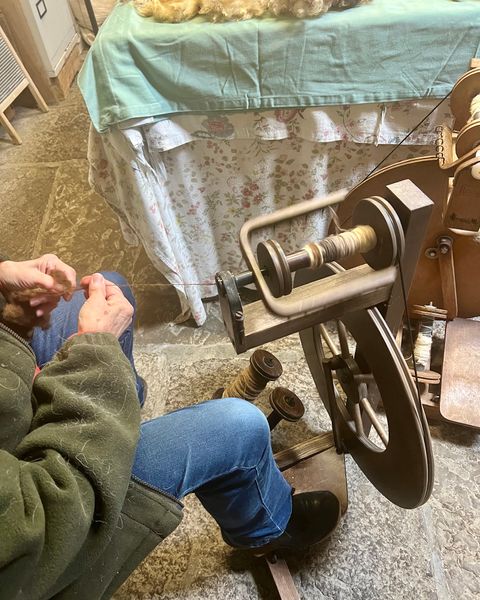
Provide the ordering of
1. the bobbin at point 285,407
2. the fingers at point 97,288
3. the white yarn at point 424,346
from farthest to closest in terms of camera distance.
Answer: the white yarn at point 424,346, the bobbin at point 285,407, the fingers at point 97,288

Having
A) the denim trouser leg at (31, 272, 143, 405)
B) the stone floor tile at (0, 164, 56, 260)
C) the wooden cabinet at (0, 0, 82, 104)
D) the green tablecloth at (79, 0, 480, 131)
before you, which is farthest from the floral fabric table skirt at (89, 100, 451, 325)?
the wooden cabinet at (0, 0, 82, 104)

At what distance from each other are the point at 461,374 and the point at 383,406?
0.53 m

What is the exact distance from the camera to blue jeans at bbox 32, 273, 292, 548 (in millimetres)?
782

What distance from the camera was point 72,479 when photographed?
0.59 meters

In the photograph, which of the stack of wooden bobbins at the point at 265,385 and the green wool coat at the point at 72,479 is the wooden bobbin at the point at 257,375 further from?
the green wool coat at the point at 72,479

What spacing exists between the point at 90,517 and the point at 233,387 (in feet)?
2.00

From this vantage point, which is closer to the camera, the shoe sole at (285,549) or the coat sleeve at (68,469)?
the coat sleeve at (68,469)

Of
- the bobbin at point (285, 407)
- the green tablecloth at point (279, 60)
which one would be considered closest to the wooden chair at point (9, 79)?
the green tablecloth at point (279, 60)

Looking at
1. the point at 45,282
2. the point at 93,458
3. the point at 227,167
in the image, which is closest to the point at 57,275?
the point at 45,282

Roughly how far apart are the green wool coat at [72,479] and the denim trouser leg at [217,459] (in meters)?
0.06

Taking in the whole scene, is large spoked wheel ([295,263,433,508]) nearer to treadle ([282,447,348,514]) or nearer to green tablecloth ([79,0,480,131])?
treadle ([282,447,348,514])

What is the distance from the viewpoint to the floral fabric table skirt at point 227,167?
1.20 m

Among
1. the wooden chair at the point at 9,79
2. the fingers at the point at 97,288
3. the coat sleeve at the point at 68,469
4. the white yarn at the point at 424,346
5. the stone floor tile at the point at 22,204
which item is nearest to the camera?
the coat sleeve at the point at 68,469

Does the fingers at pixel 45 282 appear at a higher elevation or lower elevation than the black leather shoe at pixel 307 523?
higher
